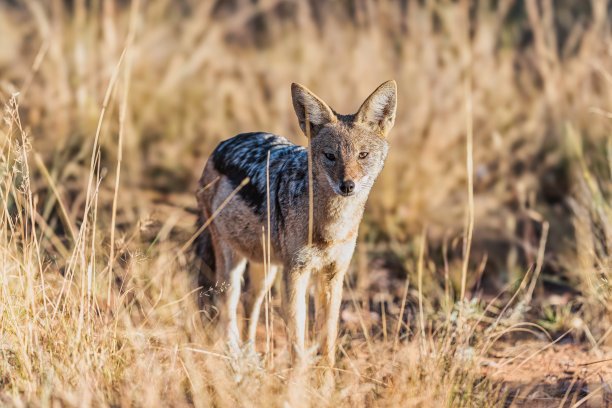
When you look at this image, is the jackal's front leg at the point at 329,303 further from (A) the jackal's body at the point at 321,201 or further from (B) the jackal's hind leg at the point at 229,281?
(B) the jackal's hind leg at the point at 229,281

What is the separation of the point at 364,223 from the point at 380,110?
8.24 ft

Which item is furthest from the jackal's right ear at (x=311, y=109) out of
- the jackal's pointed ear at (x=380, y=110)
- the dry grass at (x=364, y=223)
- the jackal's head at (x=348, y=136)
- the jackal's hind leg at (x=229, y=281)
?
the jackal's hind leg at (x=229, y=281)

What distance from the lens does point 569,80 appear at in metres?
7.93

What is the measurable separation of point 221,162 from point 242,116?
9.69 feet

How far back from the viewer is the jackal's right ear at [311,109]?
3.92m

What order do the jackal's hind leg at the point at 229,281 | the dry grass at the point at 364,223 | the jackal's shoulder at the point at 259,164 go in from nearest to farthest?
the dry grass at the point at 364,223 < the jackal's shoulder at the point at 259,164 < the jackal's hind leg at the point at 229,281

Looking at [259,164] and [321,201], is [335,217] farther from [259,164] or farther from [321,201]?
[259,164]

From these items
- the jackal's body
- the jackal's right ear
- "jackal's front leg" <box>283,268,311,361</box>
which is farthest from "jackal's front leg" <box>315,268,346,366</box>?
the jackal's right ear

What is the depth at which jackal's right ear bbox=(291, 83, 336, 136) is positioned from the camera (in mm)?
3924

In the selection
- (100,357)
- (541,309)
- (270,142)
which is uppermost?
(270,142)

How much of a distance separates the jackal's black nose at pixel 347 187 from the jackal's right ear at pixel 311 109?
1.39 feet

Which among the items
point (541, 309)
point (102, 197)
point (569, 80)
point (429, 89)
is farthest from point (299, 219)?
point (569, 80)

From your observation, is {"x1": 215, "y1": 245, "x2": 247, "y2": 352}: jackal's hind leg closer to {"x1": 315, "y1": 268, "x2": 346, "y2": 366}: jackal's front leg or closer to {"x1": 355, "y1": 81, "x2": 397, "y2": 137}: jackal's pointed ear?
{"x1": 315, "y1": 268, "x2": 346, "y2": 366}: jackal's front leg

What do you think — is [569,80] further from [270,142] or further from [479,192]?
[270,142]
